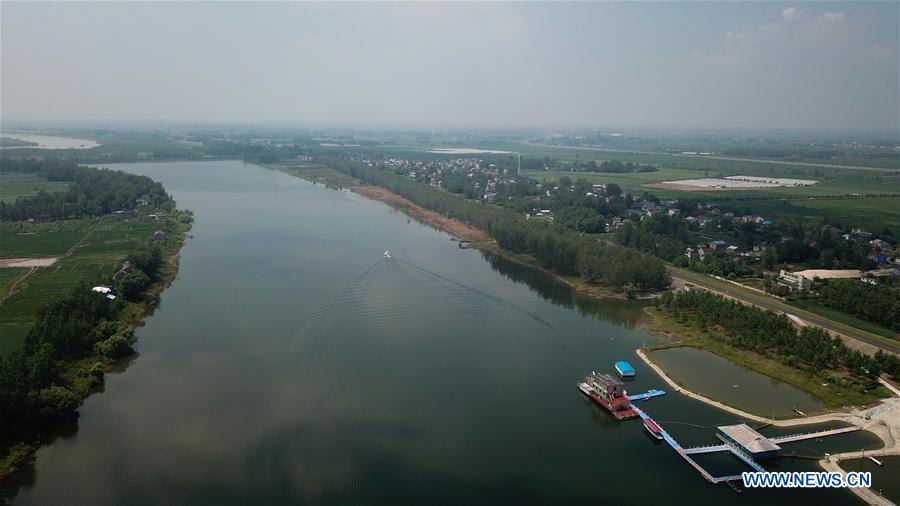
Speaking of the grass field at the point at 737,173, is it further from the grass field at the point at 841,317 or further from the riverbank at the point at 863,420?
the riverbank at the point at 863,420

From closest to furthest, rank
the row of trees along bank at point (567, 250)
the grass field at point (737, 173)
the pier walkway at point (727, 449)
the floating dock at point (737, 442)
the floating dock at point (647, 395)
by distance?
the pier walkway at point (727, 449), the floating dock at point (737, 442), the floating dock at point (647, 395), the row of trees along bank at point (567, 250), the grass field at point (737, 173)

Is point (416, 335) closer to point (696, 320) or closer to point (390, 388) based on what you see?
point (390, 388)

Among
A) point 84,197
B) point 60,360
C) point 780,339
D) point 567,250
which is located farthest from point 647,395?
point 84,197

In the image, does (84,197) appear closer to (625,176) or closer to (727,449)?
(727,449)

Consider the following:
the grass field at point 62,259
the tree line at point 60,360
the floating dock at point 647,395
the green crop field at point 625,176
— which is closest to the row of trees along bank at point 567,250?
the floating dock at point 647,395

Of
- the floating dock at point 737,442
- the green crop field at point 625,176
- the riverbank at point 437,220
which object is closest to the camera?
the floating dock at point 737,442

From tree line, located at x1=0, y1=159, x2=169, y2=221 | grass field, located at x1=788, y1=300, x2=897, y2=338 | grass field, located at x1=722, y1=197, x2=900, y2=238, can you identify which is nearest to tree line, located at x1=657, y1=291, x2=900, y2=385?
grass field, located at x1=788, y1=300, x2=897, y2=338
